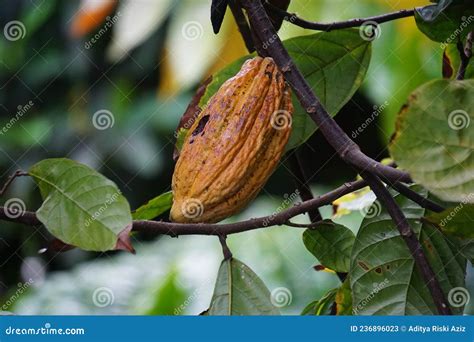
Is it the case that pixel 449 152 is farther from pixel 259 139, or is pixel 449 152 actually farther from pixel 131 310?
pixel 131 310

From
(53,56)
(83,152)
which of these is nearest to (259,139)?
(83,152)

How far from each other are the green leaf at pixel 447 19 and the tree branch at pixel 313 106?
0.16m

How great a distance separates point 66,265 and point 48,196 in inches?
80.1

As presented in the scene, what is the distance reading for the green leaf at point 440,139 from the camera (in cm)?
55

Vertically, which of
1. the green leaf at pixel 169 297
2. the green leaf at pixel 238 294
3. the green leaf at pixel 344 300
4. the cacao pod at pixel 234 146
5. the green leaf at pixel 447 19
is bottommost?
the green leaf at pixel 169 297

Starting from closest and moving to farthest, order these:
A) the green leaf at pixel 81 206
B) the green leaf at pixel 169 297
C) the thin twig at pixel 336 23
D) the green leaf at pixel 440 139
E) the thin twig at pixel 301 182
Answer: the green leaf at pixel 440 139
the green leaf at pixel 81 206
the thin twig at pixel 336 23
the thin twig at pixel 301 182
the green leaf at pixel 169 297

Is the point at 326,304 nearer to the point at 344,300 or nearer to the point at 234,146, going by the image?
the point at 344,300

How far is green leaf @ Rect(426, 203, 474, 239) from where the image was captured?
632 mm

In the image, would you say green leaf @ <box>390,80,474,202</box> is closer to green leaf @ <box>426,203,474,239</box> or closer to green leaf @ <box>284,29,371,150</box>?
green leaf @ <box>426,203,474,239</box>

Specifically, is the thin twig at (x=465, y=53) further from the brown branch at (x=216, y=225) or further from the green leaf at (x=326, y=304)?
the green leaf at (x=326, y=304)

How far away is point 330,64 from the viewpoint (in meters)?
0.84

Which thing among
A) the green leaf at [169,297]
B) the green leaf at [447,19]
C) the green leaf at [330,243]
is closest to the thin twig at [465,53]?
the green leaf at [447,19]

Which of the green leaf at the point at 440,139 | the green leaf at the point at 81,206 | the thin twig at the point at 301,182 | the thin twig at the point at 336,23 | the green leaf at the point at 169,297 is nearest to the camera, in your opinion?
the green leaf at the point at 440,139

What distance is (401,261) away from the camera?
750 mm
